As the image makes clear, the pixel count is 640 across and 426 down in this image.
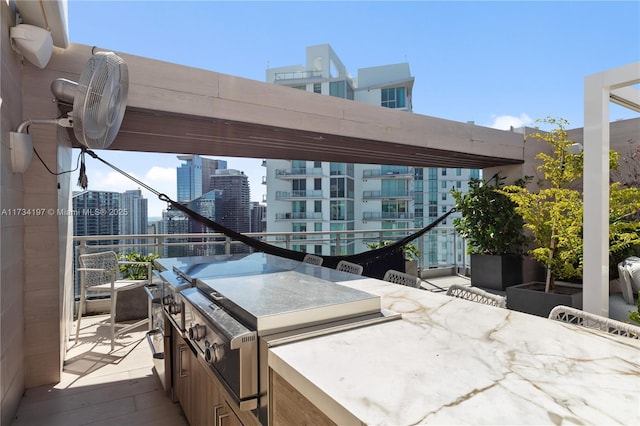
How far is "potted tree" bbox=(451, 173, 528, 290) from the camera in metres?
4.67

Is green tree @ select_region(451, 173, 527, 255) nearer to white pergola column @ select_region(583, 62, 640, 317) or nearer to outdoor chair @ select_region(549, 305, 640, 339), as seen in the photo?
white pergola column @ select_region(583, 62, 640, 317)

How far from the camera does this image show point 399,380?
0.69 metres

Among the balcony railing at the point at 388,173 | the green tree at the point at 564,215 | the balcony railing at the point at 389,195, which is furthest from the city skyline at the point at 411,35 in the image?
the balcony railing at the point at 389,195

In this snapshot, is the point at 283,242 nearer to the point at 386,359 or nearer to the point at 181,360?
the point at 181,360

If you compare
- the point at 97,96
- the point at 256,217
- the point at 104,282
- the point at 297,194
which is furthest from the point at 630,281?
the point at 297,194

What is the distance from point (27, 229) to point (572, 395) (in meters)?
2.75

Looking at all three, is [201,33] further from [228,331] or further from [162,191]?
[228,331]

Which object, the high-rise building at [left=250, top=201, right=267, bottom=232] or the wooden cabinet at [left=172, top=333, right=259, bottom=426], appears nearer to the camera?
the wooden cabinet at [left=172, top=333, right=259, bottom=426]

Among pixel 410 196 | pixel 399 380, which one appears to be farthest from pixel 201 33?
pixel 410 196

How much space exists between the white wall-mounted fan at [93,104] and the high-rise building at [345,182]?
17074mm

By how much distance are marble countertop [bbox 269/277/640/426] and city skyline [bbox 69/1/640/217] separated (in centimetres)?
190

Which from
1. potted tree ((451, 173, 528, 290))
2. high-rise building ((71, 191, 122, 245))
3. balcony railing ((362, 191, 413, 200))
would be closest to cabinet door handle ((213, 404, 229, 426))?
high-rise building ((71, 191, 122, 245))

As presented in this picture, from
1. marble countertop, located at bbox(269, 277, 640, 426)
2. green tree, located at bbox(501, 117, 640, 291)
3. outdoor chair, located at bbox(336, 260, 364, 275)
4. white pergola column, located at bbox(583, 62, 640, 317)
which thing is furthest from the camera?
green tree, located at bbox(501, 117, 640, 291)

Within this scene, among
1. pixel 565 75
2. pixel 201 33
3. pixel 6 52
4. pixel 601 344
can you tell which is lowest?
pixel 601 344
